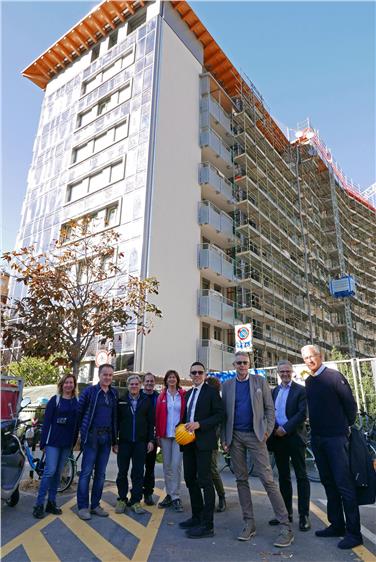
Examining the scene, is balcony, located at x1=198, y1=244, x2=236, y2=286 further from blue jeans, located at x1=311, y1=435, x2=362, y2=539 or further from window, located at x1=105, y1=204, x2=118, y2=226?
blue jeans, located at x1=311, y1=435, x2=362, y2=539

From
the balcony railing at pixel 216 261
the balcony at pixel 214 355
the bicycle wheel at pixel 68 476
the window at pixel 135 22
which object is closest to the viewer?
the bicycle wheel at pixel 68 476

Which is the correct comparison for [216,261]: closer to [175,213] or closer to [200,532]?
[175,213]

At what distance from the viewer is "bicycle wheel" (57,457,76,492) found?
6.86 meters

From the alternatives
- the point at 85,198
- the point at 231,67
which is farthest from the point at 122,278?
the point at 231,67

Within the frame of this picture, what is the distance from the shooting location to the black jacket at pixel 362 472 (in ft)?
13.6

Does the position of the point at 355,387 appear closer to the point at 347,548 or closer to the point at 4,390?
the point at 347,548

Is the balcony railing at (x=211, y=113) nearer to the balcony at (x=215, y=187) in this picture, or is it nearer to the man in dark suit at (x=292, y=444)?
the balcony at (x=215, y=187)

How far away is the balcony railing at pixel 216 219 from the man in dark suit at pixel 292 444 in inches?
671

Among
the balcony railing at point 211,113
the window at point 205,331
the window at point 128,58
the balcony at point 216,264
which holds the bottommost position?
the window at point 205,331

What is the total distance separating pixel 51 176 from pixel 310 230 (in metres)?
21.9

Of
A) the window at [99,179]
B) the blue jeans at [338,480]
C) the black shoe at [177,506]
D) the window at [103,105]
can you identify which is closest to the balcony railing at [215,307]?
the window at [99,179]

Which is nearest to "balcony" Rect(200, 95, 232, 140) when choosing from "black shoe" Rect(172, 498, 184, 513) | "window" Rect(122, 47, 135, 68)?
"window" Rect(122, 47, 135, 68)

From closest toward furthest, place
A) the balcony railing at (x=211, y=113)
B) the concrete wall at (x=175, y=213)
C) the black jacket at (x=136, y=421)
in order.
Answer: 1. the black jacket at (x=136, y=421)
2. the concrete wall at (x=175, y=213)
3. the balcony railing at (x=211, y=113)

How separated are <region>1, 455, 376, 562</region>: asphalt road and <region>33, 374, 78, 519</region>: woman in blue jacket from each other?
343mm
